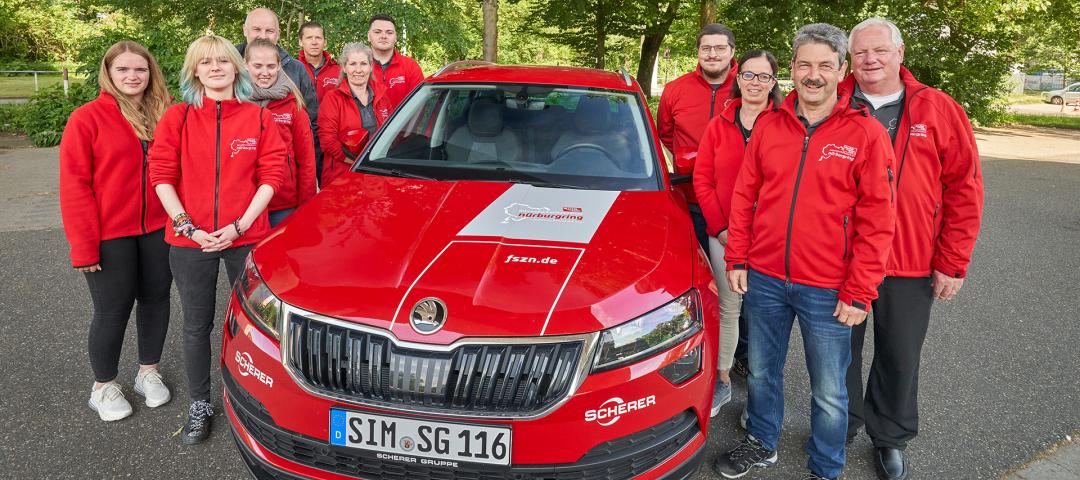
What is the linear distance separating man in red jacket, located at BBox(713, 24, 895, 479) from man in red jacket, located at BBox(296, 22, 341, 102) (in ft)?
12.2

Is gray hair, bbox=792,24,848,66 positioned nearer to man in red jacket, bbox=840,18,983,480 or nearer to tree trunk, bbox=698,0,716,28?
man in red jacket, bbox=840,18,983,480

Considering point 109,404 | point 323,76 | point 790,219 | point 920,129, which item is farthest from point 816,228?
point 323,76

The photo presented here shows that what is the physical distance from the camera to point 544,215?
2797 millimetres

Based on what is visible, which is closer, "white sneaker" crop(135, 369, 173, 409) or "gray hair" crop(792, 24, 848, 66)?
"gray hair" crop(792, 24, 848, 66)

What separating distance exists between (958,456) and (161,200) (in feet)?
12.2

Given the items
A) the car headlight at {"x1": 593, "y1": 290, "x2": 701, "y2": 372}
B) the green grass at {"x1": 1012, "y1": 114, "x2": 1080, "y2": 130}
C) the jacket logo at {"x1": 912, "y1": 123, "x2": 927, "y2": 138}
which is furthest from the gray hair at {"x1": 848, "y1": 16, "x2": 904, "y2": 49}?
the green grass at {"x1": 1012, "y1": 114, "x2": 1080, "y2": 130}

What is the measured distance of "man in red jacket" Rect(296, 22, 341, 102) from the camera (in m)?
5.46

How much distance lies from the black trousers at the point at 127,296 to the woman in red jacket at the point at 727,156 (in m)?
2.59

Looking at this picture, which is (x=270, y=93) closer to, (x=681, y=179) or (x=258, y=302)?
(x=258, y=302)

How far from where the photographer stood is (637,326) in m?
2.22

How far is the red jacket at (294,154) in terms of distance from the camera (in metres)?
3.60

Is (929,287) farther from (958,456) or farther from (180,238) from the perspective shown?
(180,238)

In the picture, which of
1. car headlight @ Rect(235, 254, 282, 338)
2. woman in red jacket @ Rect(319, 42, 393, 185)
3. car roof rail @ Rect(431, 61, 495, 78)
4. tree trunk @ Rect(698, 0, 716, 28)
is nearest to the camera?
car headlight @ Rect(235, 254, 282, 338)

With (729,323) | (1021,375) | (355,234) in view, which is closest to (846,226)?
(729,323)
